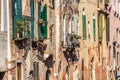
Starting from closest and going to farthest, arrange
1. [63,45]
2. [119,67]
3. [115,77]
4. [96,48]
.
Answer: [63,45] < [96,48] < [115,77] < [119,67]

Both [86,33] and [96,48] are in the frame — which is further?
[96,48]

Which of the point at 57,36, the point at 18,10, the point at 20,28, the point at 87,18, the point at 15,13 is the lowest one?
the point at 57,36

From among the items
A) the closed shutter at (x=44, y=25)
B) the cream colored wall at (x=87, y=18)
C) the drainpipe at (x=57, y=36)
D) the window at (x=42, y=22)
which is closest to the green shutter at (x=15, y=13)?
the window at (x=42, y=22)

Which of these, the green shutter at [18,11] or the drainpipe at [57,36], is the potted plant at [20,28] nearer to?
the green shutter at [18,11]

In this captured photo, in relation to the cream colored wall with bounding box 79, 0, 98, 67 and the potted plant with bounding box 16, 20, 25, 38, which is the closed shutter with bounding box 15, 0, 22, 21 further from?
the cream colored wall with bounding box 79, 0, 98, 67

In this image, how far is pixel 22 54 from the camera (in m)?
22.6

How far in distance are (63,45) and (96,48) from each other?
34.6ft

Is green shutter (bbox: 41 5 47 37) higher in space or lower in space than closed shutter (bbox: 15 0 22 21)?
lower

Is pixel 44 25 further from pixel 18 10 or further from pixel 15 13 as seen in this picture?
pixel 15 13

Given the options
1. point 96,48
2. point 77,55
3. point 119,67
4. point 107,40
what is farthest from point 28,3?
point 119,67

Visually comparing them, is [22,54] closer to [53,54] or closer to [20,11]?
[20,11]

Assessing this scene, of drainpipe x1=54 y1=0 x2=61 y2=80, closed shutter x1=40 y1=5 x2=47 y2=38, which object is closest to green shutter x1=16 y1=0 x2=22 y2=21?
closed shutter x1=40 y1=5 x2=47 y2=38

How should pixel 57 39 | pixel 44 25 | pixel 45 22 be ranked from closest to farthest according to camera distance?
pixel 44 25
pixel 45 22
pixel 57 39

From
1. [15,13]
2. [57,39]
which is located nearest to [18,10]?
[15,13]
